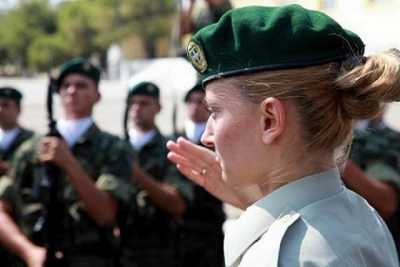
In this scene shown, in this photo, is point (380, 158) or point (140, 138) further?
point (140, 138)

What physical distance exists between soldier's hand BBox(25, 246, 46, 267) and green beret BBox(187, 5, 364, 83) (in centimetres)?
179

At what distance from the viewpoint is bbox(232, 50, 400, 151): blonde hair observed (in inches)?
41.3

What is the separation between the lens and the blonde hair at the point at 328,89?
1.05 meters

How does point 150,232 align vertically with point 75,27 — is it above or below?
above

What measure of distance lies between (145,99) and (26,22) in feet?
178

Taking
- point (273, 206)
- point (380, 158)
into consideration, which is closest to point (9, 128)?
point (380, 158)

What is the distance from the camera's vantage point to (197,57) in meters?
1.16

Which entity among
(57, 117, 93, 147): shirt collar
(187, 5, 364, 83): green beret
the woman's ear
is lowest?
(57, 117, 93, 147): shirt collar

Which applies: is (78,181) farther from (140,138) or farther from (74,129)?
(140,138)

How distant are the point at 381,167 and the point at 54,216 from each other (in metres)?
1.35

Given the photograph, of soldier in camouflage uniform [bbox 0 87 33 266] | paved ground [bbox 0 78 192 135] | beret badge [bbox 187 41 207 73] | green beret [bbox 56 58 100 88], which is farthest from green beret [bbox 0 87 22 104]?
paved ground [bbox 0 78 192 135]

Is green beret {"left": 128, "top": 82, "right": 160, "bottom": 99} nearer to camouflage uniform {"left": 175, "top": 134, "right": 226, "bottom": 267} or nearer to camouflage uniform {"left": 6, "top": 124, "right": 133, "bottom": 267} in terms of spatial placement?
camouflage uniform {"left": 175, "top": 134, "right": 226, "bottom": 267}

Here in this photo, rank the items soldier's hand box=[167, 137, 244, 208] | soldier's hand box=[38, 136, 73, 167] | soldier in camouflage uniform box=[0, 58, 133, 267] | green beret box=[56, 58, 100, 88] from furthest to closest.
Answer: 1. green beret box=[56, 58, 100, 88]
2. soldier in camouflage uniform box=[0, 58, 133, 267]
3. soldier's hand box=[38, 136, 73, 167]
4. soldier's hand box=[167, 137, 244, 208]

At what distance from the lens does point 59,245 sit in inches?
110
